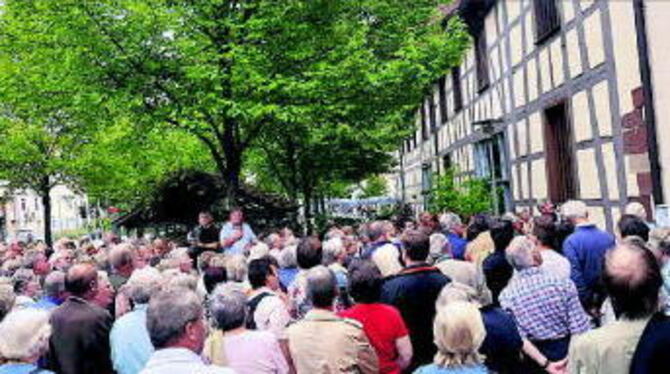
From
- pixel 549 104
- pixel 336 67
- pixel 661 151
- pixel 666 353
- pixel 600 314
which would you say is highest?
pixel 336 67

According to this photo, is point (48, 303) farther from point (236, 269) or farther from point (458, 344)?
point (458, 344)

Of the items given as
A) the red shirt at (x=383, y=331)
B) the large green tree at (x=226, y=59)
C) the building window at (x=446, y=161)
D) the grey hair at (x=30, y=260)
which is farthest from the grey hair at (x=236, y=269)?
the building window at (x=446, y=161)

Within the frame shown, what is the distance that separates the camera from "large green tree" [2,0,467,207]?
14.6 meters

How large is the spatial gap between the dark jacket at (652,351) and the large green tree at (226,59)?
1149cm

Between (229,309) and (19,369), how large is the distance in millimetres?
1275

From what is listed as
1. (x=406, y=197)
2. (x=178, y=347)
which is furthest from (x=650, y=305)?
(x=406, y=197)

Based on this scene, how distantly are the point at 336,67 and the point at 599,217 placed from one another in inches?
233

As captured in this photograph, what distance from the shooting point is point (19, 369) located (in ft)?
12.9

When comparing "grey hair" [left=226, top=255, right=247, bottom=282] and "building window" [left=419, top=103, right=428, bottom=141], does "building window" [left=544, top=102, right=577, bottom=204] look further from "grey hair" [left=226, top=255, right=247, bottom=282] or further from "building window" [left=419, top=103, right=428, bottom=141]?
"building window" [left=419, top=103, right=428, bottom=141]

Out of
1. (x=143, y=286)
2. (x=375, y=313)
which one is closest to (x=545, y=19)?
(x=375, y=313)

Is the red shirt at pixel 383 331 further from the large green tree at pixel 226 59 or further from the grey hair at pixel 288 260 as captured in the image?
the large green tree at pixel 226 59

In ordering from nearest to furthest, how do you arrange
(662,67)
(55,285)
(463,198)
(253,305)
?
(253,305), (55,285), (662,67), (463,198)

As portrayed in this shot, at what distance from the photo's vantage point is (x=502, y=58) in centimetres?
1678

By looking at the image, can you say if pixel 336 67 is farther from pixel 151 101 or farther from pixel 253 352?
pixel 253 352
